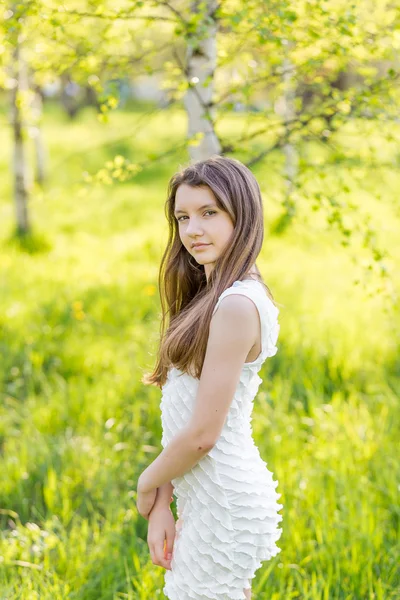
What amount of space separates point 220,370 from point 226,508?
1.30ft

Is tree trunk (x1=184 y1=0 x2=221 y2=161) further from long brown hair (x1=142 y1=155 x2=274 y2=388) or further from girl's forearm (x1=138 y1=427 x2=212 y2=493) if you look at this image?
girl's forearm (x1=138 y1=427 x2=212 y2=493)

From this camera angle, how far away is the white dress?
180 cm

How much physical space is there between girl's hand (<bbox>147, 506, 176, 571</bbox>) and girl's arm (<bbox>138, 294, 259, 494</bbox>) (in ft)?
1.02

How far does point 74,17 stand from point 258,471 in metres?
2.20

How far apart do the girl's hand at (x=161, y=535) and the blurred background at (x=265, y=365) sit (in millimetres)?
654

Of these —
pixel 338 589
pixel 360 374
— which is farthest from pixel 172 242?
A: pixel 360 374

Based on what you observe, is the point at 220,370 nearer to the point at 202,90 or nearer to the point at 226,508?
the point at 226,508

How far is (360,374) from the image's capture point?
4.54m

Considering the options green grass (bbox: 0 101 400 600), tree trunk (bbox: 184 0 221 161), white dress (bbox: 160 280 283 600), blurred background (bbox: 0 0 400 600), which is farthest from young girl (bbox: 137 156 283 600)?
tree trunk (bbox: 184 0 221 161)

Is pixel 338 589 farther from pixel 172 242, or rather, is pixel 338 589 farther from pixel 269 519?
pixel 172 242

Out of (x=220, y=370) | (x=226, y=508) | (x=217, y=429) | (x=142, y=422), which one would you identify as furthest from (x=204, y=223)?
(x=142, y=422)

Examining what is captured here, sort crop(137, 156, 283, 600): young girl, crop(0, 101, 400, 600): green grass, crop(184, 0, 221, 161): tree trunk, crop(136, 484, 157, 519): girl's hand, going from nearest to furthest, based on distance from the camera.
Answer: crop(137, 156, 283, 600): young girl
crop(136, 484, 157, 519): girl's hand
crop(0, 101, 400, 600): green grass
crop(184, 0, 221, 161): tree trunk

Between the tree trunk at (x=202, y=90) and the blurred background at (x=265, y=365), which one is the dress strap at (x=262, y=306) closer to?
the blurred background at (x=265, y=365)

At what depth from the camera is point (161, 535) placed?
192cm
